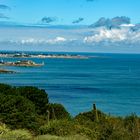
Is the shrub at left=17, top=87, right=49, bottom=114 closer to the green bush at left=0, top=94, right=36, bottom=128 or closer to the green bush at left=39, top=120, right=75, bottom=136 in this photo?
the green bush at left=0, top=94, right=36, bottom=128

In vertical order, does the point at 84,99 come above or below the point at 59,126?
below

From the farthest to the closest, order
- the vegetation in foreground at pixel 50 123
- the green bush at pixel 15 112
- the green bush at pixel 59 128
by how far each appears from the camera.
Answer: the green bush at pixel 15 112
the green bush at pixel 59 128
the vegetation in foreground at pixel 50 123

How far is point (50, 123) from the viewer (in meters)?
25.6

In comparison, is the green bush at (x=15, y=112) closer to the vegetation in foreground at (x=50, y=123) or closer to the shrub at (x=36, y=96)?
the vegetation in foreground at (x=50, y=123)

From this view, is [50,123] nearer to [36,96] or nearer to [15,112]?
[15,112]

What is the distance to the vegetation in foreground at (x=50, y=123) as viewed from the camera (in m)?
20.8

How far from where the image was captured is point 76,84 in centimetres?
14425

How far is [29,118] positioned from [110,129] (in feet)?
49.0

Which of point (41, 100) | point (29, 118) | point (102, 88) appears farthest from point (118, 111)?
point (29, 118)

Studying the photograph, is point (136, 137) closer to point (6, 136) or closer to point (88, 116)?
point (6, 136)

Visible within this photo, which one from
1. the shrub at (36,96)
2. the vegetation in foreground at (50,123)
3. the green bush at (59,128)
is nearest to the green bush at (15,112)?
the vegetation in foreground at (50,123)

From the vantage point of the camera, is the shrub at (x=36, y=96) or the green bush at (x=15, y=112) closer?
the green bush at (x=15, y=112)

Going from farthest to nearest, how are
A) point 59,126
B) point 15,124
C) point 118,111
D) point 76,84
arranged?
point 76,84 < point 118,111 < point 15,124 < point 59,126

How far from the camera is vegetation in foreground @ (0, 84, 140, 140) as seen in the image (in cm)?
2083
